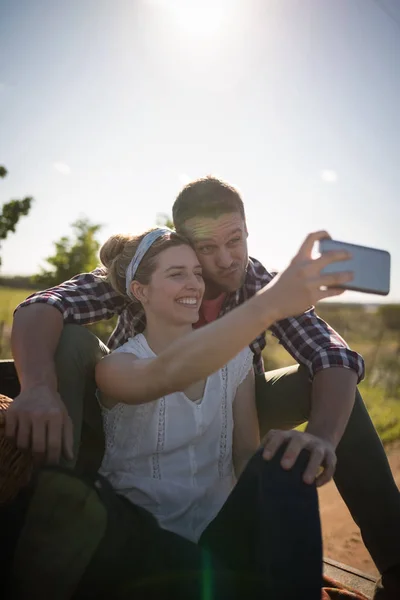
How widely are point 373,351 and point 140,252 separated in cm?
1479

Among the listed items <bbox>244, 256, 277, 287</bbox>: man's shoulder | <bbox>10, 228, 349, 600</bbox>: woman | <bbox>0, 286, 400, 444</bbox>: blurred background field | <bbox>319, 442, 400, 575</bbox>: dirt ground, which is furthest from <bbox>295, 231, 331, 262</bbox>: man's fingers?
<bbox>0, 286, 400, 444</bbox>: blurred background field

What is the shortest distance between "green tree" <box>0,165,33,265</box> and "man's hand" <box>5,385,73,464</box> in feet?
28.6

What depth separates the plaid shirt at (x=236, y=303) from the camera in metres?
2.40

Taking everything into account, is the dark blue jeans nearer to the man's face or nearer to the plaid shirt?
the plaid shirt

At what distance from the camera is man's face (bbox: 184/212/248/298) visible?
9.14 feet

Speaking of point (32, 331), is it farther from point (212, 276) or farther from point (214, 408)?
point (212, 276)

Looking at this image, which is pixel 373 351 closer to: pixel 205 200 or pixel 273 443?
pixel 205 200

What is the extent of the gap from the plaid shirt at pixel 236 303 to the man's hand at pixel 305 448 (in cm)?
69

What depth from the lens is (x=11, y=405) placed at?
5.93ft

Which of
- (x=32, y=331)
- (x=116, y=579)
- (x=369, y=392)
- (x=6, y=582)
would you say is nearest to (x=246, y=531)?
(x=116, y=579)

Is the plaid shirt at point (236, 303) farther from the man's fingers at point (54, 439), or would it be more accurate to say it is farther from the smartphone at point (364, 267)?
the smartphone at point (364, 267)

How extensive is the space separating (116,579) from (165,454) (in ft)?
1.78

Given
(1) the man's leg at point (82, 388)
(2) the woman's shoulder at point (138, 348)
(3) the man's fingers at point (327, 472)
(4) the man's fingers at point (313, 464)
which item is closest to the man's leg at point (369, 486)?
(3) the man's fingers at point (327, 472)

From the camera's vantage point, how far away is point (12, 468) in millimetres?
1721
